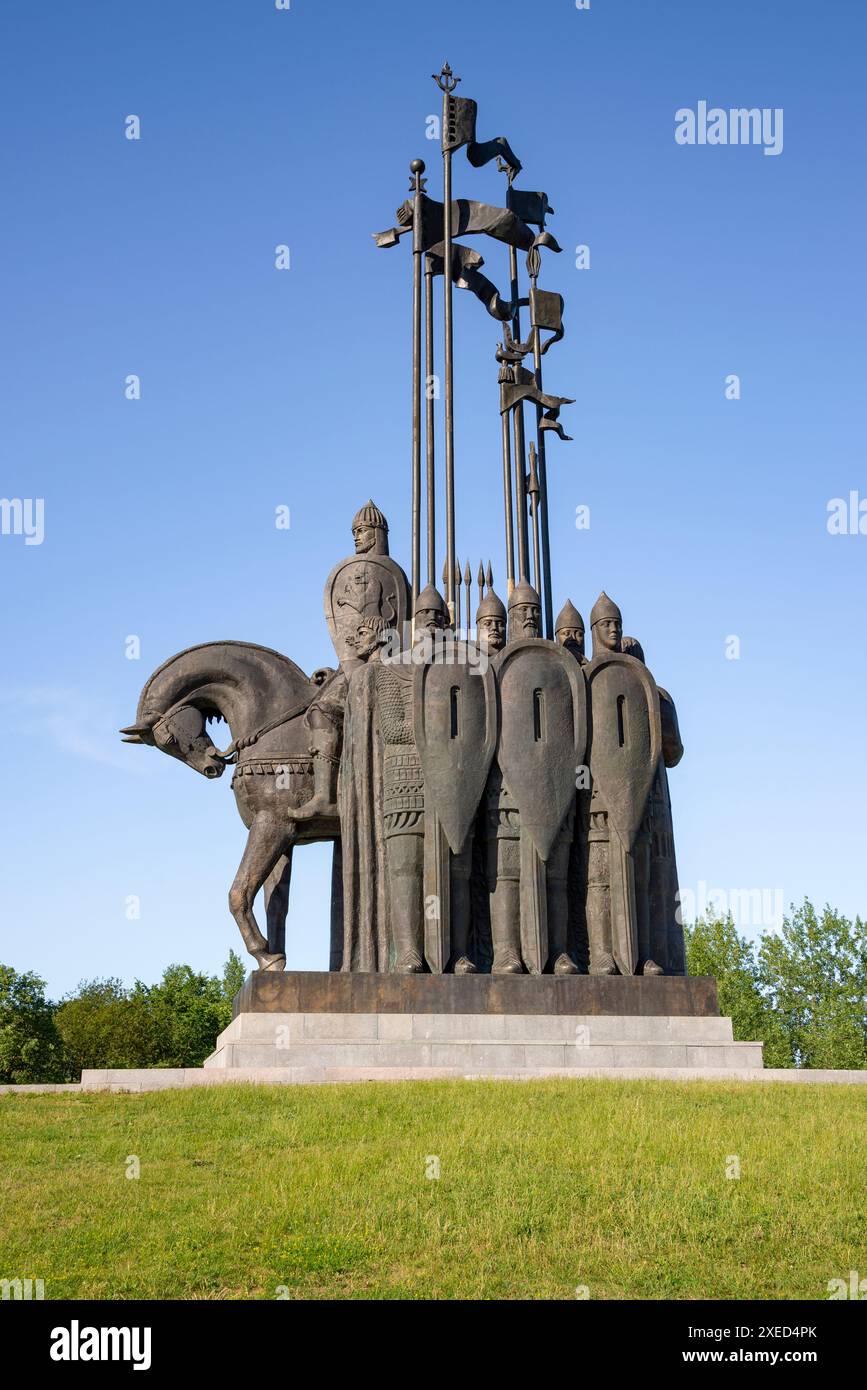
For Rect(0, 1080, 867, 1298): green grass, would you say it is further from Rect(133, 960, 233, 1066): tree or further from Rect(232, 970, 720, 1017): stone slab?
Rect(133, 960, 233, 1066): tree

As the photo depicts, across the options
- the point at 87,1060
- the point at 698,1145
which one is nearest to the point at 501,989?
the point at 698,1145

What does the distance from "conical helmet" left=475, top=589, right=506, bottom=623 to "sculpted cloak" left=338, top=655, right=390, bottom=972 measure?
179cm

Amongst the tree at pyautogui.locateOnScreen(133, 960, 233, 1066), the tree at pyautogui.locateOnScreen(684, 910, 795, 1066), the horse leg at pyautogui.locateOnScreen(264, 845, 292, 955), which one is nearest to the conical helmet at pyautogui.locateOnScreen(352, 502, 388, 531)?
the horse leg at pyautogui.locateOnScreen(264, 845, 292, 955)

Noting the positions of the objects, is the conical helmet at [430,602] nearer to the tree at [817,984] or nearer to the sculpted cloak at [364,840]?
the sculpted cloak at [364,840]

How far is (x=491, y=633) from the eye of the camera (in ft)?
60.4

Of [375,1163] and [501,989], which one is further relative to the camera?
[501,989]

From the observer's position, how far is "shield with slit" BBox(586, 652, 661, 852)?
1708 centimetres

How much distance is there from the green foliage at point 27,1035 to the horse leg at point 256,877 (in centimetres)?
2760

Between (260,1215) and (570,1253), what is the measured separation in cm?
213

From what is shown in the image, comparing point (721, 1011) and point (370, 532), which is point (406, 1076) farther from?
point (721, 1011)

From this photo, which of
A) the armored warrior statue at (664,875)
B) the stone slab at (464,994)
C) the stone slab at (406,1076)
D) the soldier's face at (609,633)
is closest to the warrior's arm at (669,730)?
the armored warrior statue at (664,875)

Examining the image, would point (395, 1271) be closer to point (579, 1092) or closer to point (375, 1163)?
point (375, 1163)

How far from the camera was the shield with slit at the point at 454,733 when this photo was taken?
16.7m

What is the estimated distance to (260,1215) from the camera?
1009cm
